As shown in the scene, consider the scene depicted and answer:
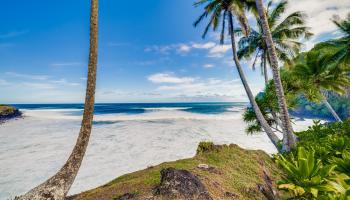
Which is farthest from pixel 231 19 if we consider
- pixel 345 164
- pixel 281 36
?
pixel 345 164

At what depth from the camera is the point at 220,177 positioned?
18.3 ft

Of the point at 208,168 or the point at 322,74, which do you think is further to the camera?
the point at 322,74

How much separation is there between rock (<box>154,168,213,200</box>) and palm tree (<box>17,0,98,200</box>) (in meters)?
2.47

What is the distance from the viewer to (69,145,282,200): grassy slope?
4.91 m

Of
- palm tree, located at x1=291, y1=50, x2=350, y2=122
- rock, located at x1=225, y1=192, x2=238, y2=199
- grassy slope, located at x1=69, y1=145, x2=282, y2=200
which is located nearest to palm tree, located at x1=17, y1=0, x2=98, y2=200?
grassy slope, located at x1=69, y1=145, x2=282, y2=200

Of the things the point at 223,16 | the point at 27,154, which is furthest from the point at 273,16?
the point at 27,154

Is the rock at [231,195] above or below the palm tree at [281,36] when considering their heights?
below

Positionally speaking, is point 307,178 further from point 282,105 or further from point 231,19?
point 231,19

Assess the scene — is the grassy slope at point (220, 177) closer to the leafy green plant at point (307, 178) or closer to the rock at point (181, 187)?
the rock at point (181, 187)

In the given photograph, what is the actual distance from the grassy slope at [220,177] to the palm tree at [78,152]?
644 mm

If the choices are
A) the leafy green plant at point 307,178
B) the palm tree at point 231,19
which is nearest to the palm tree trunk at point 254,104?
the palm tree at point 231,19

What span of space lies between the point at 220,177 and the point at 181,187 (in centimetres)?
163

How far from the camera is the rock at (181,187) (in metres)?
4.21

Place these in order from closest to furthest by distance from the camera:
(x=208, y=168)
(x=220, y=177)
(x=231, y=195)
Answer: (x=231, y=195), (x=220, y=177), (x=208, y=168)
